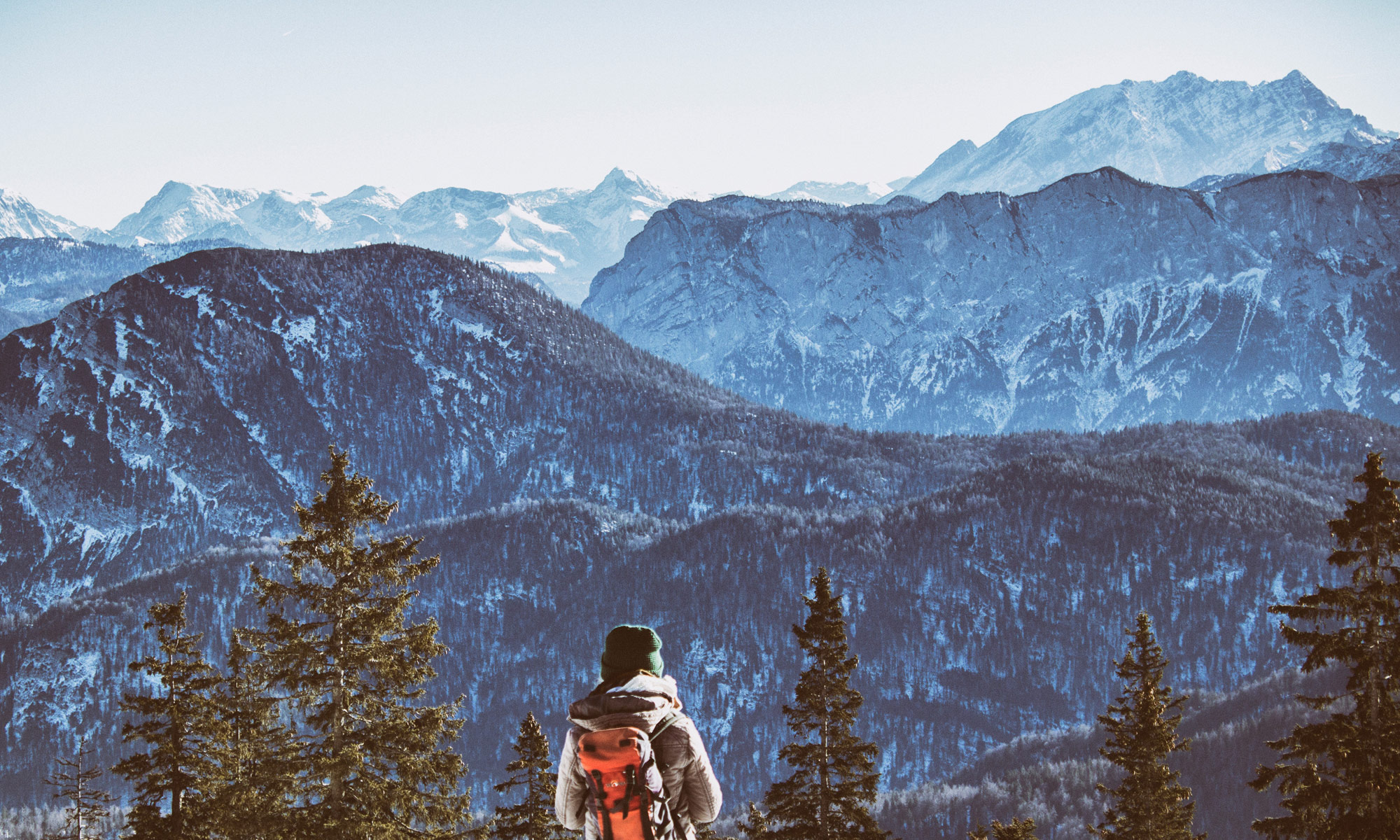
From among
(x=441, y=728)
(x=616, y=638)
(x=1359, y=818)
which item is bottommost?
(x=1359, y=818)

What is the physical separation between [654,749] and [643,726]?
0.44 metres

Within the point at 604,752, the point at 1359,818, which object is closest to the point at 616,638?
the point at 604,752

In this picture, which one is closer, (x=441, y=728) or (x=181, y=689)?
(x=441, y=728)

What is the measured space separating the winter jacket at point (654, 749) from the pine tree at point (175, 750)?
66.6ft

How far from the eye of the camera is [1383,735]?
24781mm

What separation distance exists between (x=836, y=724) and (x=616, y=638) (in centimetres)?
1708

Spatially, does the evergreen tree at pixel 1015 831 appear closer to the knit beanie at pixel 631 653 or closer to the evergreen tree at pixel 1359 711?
the evergreen tree at pixel 1359 711

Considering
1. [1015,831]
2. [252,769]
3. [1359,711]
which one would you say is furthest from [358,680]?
[1359,711]

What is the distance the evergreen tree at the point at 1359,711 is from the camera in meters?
24.6

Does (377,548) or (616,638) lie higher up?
(377,548)

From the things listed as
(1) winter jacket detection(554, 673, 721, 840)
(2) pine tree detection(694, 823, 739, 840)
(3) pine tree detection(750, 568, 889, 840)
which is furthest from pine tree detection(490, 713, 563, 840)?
(1) winter jacket detection(554, 673, 721, 840)

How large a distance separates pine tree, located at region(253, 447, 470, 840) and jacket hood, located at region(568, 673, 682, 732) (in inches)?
475

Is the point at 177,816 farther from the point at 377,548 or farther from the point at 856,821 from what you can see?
the point at 856,821

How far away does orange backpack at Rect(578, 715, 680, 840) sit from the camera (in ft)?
39.9
